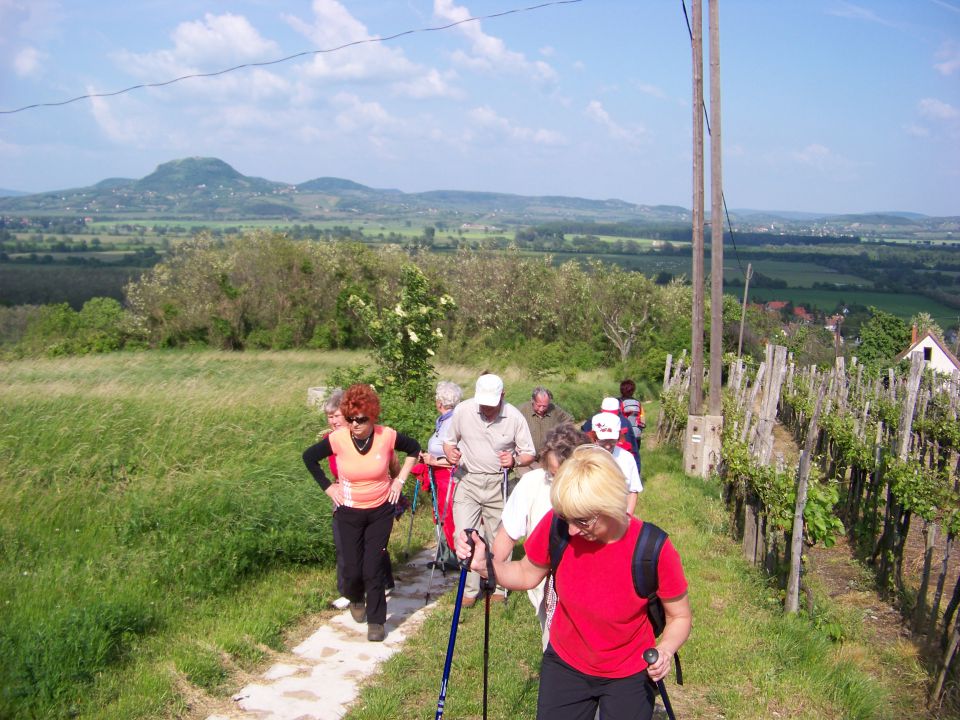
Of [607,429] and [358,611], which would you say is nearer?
[607,429]

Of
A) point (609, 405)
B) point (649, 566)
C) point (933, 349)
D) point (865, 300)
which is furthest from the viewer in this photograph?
point (865, 300)

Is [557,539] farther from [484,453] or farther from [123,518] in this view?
[123,518]

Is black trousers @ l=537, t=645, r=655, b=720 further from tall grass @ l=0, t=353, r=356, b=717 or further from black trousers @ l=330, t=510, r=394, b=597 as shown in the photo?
black trousers @ l=330, t=510, r=394, b=597

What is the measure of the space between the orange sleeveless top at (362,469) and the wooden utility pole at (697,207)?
29.6 feet

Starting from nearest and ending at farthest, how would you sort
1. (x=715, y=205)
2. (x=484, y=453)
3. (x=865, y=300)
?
1. (x=484, y=453)
2. (x=715, y=205)
3. (x=865, y=300)

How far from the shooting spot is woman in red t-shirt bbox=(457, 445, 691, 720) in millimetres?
3230

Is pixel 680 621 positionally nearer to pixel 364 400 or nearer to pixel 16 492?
pixel 364 400

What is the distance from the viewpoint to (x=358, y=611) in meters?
6.62

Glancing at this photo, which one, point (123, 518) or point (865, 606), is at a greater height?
point (123, 518)

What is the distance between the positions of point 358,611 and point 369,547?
663mm

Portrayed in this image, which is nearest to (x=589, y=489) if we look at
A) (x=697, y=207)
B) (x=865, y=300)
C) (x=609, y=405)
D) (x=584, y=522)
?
(x=584, y=522)

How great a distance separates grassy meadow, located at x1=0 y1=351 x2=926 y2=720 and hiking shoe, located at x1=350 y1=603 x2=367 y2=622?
297 mm

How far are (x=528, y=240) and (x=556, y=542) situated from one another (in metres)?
136

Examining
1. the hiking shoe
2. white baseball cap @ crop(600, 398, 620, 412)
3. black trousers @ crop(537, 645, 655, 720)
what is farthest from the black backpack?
white baseball cap @ crop(600, 398, 620, 412)
